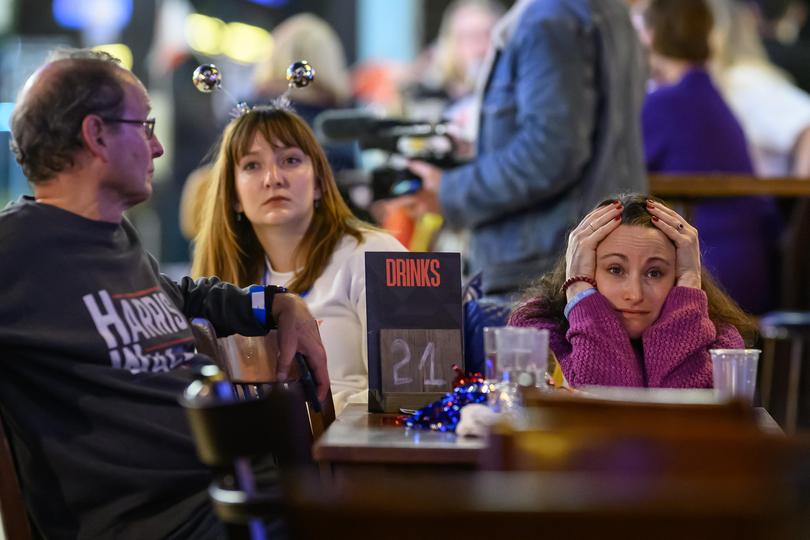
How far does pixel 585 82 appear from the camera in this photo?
3.87 m

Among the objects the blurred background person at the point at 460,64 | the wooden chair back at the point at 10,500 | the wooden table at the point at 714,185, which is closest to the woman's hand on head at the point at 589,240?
the wooden chair back at the point at 10,500

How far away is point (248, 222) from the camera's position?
3441 millimetres

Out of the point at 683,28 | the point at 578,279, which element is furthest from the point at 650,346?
the point at 683,28

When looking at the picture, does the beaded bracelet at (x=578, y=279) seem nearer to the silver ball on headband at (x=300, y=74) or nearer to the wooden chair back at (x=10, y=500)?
the silver ball on headband at (x=300, y=74)

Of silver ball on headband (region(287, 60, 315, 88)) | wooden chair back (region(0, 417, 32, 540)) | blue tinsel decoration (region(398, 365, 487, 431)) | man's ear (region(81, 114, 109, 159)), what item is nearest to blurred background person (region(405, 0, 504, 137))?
silver ball on headband (region(287, 60, 315, 88))

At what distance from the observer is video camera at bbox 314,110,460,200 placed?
4172 millimetres

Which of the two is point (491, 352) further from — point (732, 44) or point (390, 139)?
point (732, 44)

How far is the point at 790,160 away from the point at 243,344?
3406 mm

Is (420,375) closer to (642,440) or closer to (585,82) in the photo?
(642,440)

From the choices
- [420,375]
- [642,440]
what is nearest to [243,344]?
[420,375]

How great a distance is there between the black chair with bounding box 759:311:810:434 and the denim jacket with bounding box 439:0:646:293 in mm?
1090

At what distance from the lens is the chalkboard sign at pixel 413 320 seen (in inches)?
101

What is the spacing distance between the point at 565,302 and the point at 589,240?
0.64 feet

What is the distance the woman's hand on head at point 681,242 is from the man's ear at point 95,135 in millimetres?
1173
